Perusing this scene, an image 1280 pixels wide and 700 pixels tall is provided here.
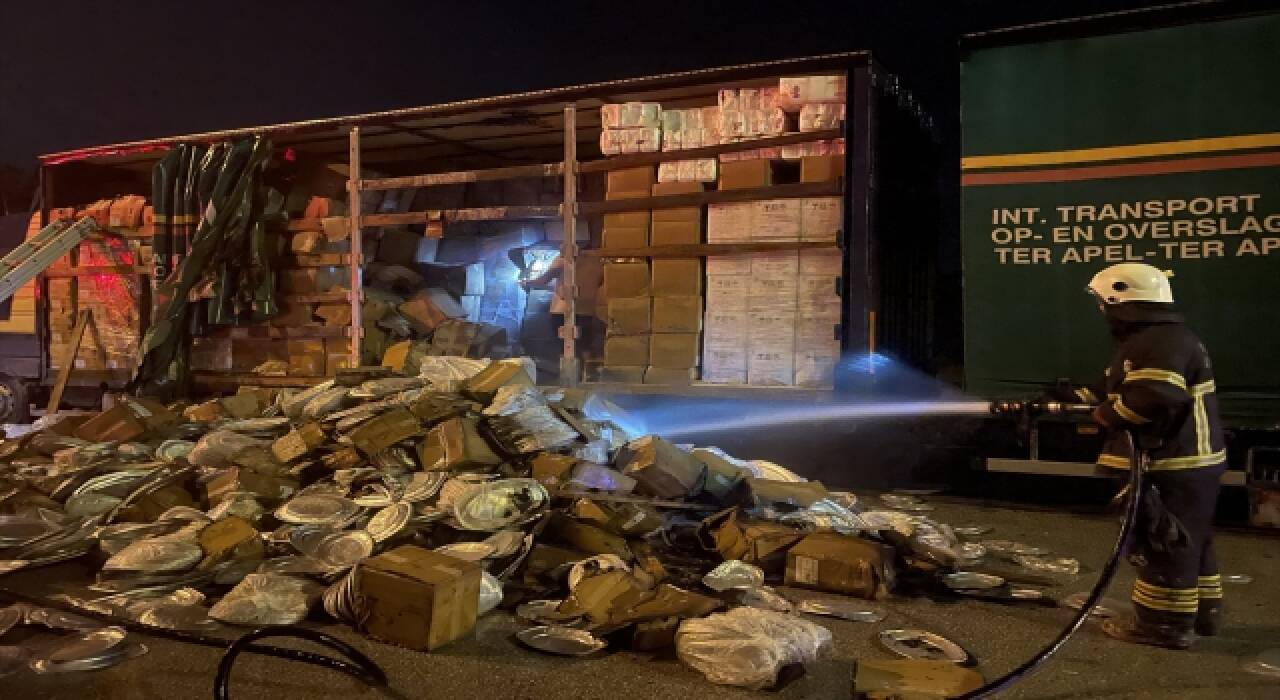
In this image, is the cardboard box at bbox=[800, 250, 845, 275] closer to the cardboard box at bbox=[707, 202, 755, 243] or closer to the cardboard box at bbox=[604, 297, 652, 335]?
the cardboard box at bbox=[707, 202, 755, 243]

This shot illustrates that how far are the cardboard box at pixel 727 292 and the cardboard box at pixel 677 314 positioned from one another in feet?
0.41

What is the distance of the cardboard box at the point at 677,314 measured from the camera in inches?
297

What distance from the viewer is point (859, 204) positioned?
6836 millimetres

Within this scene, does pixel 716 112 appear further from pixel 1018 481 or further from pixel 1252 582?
pixel 1252 582

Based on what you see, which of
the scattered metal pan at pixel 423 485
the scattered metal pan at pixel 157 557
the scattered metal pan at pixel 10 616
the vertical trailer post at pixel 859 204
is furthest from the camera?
the vertical trailer post at pixel 859 204

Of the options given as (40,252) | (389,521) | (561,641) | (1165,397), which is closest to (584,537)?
(389,521)

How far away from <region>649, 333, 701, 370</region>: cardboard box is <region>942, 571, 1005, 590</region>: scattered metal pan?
302 centimetres

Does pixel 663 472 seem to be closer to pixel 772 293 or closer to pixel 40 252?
pixel 772 293

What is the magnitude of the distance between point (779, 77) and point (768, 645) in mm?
4819

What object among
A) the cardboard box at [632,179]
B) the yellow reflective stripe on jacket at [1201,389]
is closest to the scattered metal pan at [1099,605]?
the yellow reflective stripe on jacket at [1201,389]

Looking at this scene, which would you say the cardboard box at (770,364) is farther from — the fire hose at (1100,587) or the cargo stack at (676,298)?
the fire hose at (1100,587)

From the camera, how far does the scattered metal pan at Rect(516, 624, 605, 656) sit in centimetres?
404

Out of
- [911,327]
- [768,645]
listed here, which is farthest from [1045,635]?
[911,327]

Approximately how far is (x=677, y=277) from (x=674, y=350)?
0.61 meters
